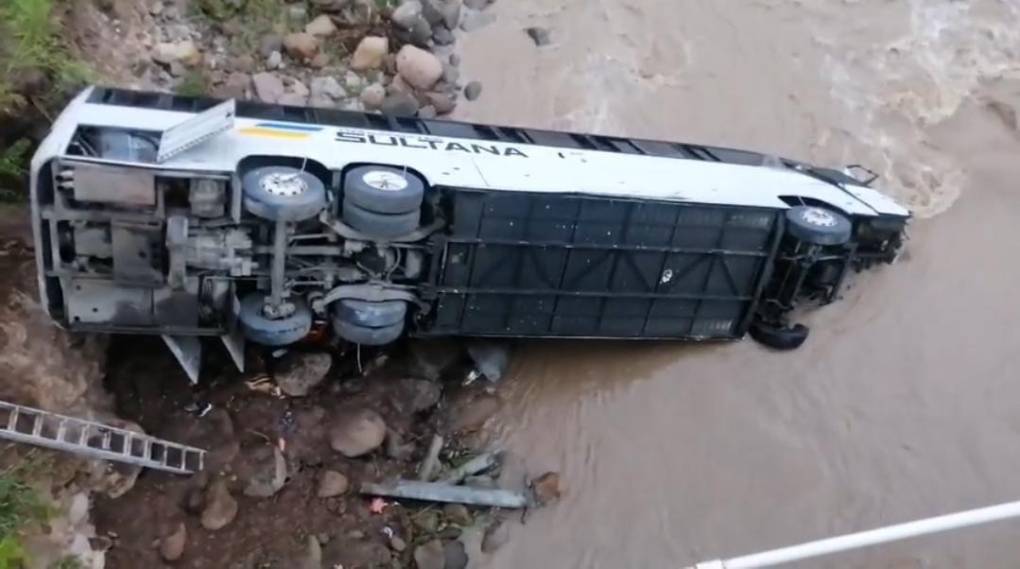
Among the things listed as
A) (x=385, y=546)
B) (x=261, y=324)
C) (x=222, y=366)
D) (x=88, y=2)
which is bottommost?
(x=385, y=546)

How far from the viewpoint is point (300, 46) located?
10.5 metres

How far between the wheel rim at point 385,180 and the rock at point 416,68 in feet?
10.3

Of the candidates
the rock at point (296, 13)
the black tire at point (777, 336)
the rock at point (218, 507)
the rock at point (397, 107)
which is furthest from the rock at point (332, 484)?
the rock at point (296, 13)

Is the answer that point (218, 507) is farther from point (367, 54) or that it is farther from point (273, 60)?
point (367, 54)

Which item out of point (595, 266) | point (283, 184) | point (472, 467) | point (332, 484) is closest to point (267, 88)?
point (283, 184)

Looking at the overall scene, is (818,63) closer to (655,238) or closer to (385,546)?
(655,238)

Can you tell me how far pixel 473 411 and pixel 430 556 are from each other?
1.60 m

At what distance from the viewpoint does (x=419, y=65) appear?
10.9 meters

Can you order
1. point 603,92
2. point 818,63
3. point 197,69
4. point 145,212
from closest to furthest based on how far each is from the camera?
point 145,212, point 197,69, point 603,92, point 818,63

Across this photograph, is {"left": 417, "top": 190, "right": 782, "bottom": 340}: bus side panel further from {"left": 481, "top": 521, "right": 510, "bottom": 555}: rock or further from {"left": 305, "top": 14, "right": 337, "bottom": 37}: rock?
{"left": 305, "top": 14, "right": 337, "bottom": 37}: rock

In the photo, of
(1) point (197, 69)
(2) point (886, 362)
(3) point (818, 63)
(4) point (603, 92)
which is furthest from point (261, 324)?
(3) point (818, 63)

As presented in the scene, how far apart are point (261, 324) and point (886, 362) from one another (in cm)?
616

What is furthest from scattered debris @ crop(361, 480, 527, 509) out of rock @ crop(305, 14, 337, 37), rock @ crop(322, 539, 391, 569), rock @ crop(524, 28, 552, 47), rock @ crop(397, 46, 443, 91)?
rock @ crop(524, 28, 552, 47)

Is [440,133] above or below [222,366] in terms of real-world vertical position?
above
